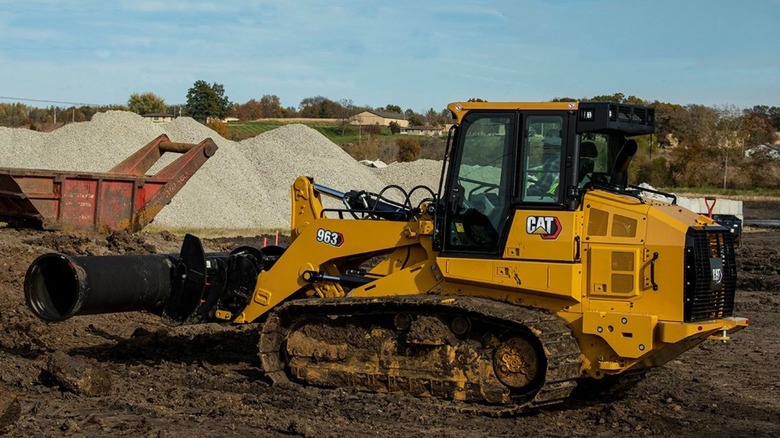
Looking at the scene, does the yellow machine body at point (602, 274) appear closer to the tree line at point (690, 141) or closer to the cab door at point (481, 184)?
the cab door at point (481, 184)

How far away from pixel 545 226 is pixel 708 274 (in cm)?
149

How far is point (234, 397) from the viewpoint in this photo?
909 centimetres

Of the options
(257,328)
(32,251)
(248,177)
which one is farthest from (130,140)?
(257,328)

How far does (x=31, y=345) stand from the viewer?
37.6 feet

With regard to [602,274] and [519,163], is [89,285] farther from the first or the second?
[602,274]

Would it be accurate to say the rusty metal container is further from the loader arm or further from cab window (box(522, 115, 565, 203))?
cab window (box(522, 115, 565, 203))

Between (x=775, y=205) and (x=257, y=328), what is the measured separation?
148 ft

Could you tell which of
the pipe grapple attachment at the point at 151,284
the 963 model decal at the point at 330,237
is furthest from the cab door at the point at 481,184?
the pipe grapple attachment at the point at 151,284

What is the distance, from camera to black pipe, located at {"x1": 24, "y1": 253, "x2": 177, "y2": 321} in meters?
9.38

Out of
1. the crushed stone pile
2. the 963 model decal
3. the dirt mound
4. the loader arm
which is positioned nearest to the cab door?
the loader arm

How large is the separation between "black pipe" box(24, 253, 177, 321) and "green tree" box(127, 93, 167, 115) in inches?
3053

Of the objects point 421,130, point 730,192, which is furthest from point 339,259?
point 421,130

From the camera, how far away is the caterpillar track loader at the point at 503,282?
8570mm

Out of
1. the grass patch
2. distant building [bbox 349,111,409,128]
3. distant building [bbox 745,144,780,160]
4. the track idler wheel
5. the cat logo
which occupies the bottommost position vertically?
the track idler wheel
